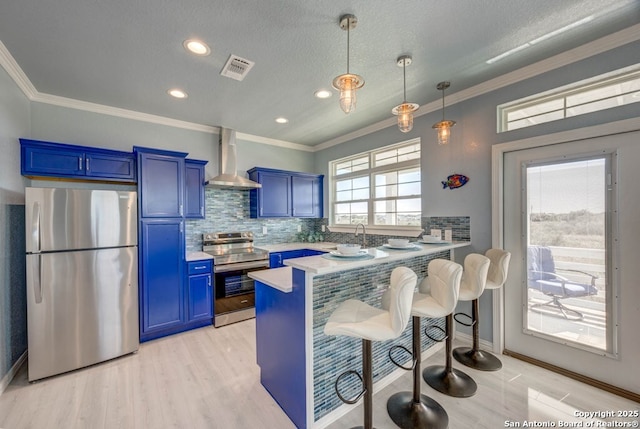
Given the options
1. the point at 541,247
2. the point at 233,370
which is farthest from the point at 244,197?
the point at 541,247

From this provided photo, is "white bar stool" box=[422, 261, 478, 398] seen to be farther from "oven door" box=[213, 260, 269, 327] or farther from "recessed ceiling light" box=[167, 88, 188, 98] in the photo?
"recessed ceiling light" box=[167, 88, 188, 98]

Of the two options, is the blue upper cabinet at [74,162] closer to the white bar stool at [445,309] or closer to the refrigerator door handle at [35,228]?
the refrigerator door handle at [35,228]

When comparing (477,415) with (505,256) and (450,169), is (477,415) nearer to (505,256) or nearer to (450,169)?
(505,256)

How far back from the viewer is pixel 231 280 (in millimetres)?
3434

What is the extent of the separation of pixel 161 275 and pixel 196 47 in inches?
96.0

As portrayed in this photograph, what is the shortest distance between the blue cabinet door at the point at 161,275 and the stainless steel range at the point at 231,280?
1.41 ft

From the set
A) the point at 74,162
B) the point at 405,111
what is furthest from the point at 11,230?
the point at 405,111

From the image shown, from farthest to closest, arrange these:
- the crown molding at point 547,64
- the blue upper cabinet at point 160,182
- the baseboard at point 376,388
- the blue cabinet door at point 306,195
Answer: the blue cabinet door at point 306,195 < the blue upper cabinet at point 160,182 < the crown molding at point 547,64 < the baseboard at point 376,388

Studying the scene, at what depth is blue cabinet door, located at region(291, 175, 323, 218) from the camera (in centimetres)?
457

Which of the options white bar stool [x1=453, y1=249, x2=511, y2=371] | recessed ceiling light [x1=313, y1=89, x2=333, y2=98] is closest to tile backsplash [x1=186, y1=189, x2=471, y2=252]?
white bar stool [x1=453, y1=249, x2=511, y2=371]

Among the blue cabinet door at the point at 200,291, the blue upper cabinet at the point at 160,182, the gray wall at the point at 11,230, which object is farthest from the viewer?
the blue cabinet door at the point at 200,291

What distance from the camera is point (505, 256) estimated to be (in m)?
2.36

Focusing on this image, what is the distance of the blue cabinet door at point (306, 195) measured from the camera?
4574 mm

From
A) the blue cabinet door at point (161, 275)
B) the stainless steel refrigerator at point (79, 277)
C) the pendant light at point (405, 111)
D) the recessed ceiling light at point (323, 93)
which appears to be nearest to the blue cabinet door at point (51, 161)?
the stainless steel refrigerator at point (79, 277)
